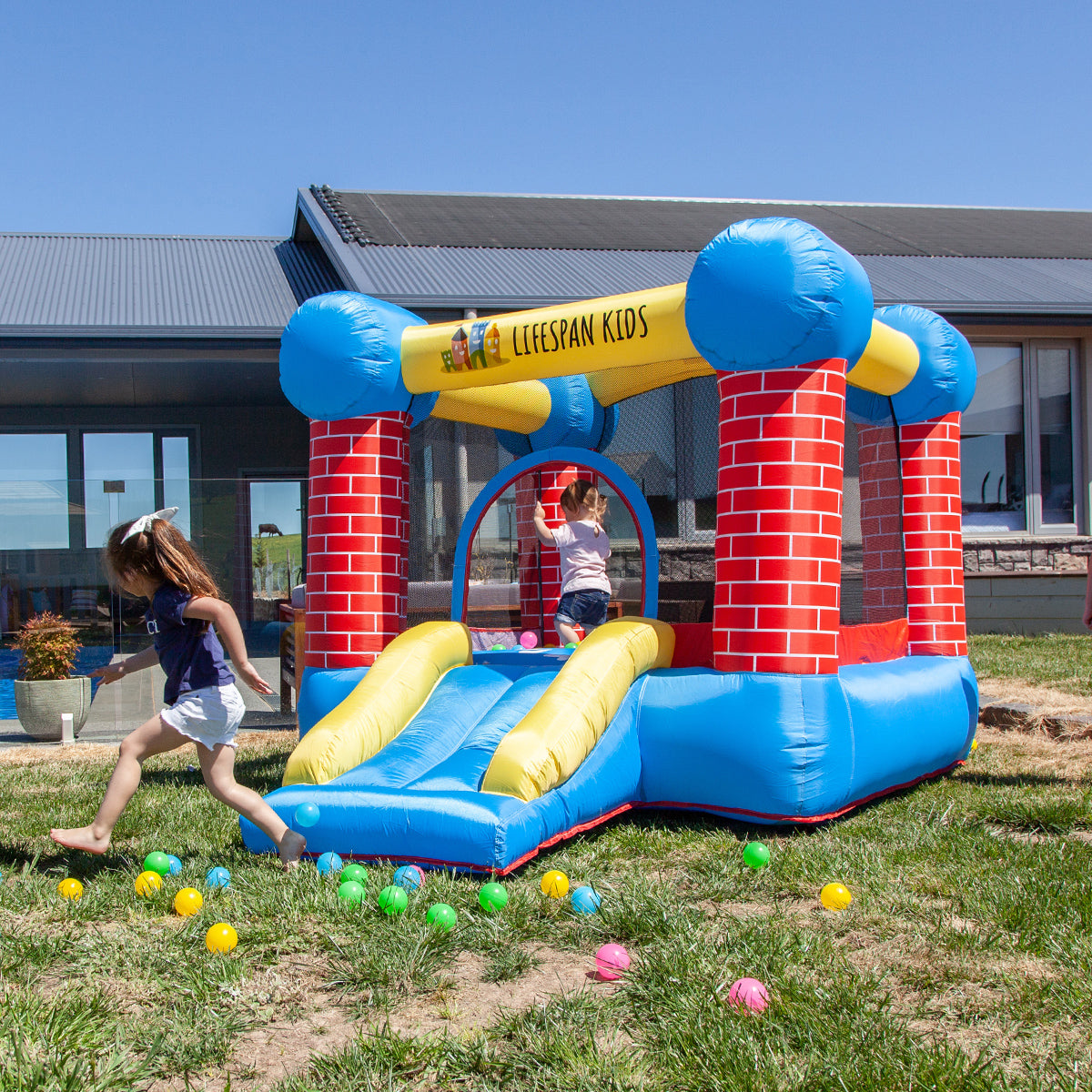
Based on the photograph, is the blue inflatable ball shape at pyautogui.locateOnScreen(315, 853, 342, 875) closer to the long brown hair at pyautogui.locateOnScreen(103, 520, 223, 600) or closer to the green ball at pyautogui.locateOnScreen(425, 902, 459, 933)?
the green ball at pyautogui.locateOnScreen(425, 902, 459, 933)

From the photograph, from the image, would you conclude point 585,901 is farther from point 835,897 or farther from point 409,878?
point 835,897

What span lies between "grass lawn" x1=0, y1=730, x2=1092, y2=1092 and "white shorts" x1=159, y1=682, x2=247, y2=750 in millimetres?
515

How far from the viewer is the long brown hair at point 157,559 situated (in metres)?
4.07

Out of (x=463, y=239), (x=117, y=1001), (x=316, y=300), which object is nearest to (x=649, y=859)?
(x=117, y=1001)

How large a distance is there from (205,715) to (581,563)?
286cm

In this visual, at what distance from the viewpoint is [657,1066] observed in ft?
8.01

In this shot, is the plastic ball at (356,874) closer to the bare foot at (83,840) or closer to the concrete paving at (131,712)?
the bare foot at (83,840)

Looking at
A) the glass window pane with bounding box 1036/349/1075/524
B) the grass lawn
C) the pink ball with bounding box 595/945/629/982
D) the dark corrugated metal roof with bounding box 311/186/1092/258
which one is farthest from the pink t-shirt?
the glass window pane with bounding box 1036/349/1075/524

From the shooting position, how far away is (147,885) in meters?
3.77

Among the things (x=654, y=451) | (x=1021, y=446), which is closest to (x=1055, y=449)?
(x=1021, y=446)

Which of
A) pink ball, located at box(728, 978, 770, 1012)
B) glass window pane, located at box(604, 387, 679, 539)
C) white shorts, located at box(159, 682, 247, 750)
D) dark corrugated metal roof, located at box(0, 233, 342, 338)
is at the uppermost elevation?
dark corrugated metal roof, located at box(0, 233, 342, 338)

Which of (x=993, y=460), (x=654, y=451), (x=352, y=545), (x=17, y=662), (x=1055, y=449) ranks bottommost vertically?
(x=17, y=662)

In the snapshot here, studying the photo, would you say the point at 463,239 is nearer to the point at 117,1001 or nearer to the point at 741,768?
the point at 741,768

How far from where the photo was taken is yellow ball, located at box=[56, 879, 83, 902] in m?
3.72
